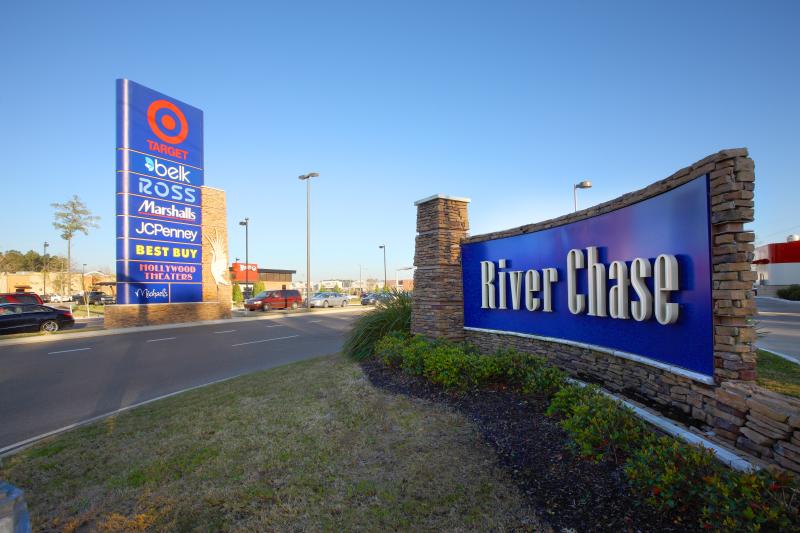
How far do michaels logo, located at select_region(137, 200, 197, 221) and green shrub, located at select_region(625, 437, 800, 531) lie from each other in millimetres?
23793

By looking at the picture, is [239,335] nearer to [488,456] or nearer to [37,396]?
[37,396]

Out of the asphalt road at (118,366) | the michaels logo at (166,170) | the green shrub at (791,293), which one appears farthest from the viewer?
the green shrub at (791,293)

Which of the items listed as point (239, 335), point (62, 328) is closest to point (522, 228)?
point (239, 335)

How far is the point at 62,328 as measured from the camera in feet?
61.7

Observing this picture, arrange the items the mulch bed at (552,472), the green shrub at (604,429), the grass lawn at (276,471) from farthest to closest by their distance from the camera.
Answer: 1. the green shrub at (604,429)
2. the grass lawn at (276,471)
3. the mulch bed at (552,472)

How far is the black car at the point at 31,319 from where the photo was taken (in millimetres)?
17125

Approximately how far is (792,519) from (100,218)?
43176 mm

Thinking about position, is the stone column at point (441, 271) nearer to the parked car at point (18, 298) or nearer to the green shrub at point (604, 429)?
the green shrub at point (604, 429)

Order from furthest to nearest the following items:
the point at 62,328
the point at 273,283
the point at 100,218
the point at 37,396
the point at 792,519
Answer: the point at 273,283
the point at 100,218
the point at 62,328
the point at 37,396
the point at 792,519

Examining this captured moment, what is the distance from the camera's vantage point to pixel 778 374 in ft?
21.1

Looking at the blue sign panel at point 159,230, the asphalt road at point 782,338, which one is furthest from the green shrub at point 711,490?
the blue sign panel at point 159,230

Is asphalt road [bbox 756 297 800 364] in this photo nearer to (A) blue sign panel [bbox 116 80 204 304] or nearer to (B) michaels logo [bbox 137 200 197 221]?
(A) blue sign panel [bbox 116 80 204 304]

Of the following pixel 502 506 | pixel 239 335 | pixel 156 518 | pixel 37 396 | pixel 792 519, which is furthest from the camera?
pixel 239 335

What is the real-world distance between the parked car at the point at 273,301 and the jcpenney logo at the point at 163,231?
8.14m
